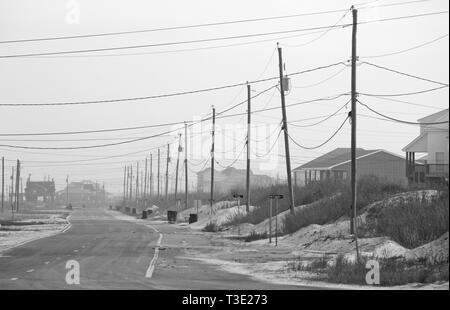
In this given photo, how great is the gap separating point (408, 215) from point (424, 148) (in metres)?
20.0

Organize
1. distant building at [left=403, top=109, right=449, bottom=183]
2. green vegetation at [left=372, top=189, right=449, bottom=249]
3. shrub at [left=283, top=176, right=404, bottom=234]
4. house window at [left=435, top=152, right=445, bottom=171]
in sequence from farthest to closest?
shrub at [left=283, top=176, right=404, bottom=234] < house window at [left=435, top=152, right=445, bottom=171] < distant building at [left=403, top=109, right=449, bottom=183] < green vegetation at [left=372, top=189, right=449, bottom=249]

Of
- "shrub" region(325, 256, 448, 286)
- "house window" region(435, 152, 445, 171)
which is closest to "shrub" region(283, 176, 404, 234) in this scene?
"house window" region(435, 152, 445, 171)

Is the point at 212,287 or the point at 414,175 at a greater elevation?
the point at 414,175

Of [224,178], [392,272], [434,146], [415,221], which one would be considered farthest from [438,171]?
[224,178]

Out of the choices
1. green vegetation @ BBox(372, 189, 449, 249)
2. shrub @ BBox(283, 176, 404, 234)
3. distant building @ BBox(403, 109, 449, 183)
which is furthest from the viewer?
shrub @ BBox(283, 176, 404, 234)

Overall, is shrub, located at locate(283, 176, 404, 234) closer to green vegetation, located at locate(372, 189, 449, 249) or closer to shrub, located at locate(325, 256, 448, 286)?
green vegetation, located at locate(372, 189, 449, 249)

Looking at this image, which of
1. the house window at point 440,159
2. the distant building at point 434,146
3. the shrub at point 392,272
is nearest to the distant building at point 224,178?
the distant building at point 434,146

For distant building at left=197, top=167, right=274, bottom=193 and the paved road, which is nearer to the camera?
the paved road

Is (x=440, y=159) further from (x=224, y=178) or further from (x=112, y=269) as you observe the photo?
(x=224, y=178)

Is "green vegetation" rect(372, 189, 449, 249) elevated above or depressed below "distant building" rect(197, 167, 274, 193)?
below

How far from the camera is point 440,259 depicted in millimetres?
20797

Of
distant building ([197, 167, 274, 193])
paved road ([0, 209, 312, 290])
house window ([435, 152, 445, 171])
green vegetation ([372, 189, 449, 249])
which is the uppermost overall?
distant building ([197, 167, 274, 193])
